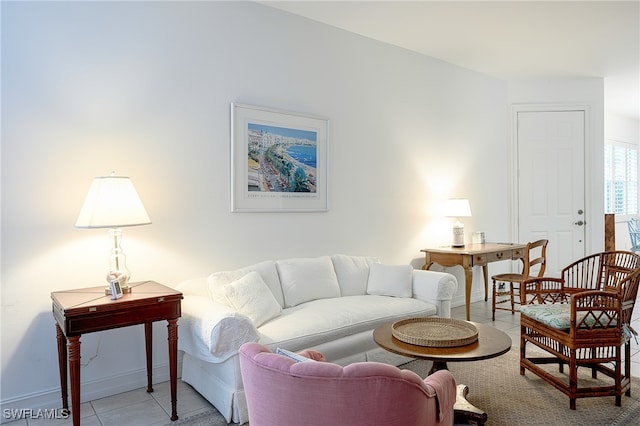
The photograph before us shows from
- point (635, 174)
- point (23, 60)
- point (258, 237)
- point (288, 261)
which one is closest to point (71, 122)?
point (23, 60)

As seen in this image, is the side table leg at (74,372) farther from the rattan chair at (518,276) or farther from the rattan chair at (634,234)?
the rattan chair at (634,234)

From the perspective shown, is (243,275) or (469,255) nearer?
(243,275)

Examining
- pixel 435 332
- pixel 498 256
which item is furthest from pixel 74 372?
pixel 498 256

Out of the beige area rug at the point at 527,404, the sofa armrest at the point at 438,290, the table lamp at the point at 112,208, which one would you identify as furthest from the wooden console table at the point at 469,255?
the table lamp at the point at 112,208

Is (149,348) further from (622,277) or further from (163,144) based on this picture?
(622,277)

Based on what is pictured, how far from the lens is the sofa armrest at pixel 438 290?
346 centimetres

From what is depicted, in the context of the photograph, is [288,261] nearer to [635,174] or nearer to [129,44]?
[129,44]

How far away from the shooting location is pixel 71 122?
2.72m

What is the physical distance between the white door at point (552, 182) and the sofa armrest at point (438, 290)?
2.72m

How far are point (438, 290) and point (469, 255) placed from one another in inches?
37.6

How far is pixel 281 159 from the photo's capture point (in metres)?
3.65

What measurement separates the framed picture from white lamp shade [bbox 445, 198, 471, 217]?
1.53 m

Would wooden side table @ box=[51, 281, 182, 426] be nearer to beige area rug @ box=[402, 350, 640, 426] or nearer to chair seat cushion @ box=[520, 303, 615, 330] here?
beige area rug @ box=[402, 350, 640, 426]

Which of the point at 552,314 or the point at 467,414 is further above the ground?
the point at 552,314
